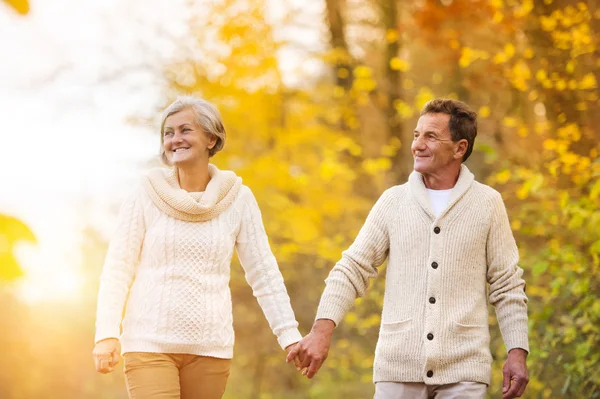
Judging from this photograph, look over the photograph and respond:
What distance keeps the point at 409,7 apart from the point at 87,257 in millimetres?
5814

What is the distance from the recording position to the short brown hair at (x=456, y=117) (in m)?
4.29

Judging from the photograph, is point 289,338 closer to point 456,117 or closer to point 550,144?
point 456,117

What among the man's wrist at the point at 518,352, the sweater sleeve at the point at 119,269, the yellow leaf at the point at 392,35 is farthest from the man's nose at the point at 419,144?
the yellow leaf at the point at 392,35

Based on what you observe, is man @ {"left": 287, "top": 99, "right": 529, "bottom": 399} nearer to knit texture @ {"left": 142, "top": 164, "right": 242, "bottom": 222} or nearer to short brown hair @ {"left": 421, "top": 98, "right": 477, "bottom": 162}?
short brown hair @ {"left": 421, "top": 98, "right": 477, "bottom": 162}

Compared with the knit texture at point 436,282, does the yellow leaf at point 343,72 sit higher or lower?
higher

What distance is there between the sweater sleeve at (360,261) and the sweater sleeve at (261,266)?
327 mm

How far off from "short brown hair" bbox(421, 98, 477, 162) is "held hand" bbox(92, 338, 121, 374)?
5.86 ft

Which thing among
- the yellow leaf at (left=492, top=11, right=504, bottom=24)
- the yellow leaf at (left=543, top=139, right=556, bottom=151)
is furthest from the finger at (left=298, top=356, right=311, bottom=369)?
the yellow leaf at (left=492, top=11, right=504, bottom=24)

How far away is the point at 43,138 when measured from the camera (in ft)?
38.4

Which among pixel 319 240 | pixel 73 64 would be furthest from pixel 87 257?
pixel 319 240

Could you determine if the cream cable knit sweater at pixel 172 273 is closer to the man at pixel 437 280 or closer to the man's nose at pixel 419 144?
the man at pixel 437 280

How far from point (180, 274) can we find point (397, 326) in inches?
39.4

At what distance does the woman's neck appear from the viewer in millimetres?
4418

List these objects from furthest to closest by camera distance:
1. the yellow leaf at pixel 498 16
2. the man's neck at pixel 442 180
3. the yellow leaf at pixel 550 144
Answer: the yellow leaf at pixel 498 16
the yellow leaf at pixel 550 144
the man's neck at pixel 442 180
